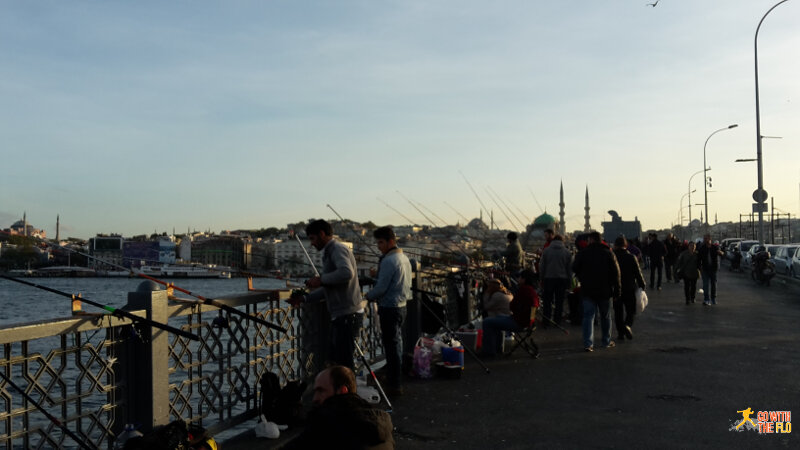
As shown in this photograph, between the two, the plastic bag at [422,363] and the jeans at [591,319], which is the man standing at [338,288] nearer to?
the plastic bag at [422,363]

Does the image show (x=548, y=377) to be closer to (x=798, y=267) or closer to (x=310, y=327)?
(x=310, y=327)

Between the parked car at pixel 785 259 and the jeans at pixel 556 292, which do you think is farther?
the parked car at pixel 785 259

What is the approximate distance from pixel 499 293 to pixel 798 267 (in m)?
21.2

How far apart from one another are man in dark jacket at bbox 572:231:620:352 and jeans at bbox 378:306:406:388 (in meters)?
4.57

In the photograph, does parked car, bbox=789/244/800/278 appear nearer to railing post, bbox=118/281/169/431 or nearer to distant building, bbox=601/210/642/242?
distant building, bbox=601/210/642/242

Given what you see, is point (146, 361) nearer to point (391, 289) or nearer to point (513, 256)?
point (391, 289)

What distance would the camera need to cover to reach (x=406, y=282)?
7.64 metres

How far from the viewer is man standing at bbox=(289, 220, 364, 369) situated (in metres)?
6.71

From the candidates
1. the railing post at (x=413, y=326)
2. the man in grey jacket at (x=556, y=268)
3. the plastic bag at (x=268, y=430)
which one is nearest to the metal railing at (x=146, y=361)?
the plastic bag at (x=268, y=430)

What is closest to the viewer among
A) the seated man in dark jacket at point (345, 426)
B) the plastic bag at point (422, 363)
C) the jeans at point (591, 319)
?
the seated man in dark jacket at point (345, 426)

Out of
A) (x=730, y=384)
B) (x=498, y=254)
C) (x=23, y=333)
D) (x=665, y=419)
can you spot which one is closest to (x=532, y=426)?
(x=665, y=419)

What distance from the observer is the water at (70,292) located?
168 feet

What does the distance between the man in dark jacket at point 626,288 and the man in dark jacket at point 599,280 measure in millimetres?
1059

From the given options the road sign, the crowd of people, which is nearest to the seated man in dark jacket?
the crowd of people
